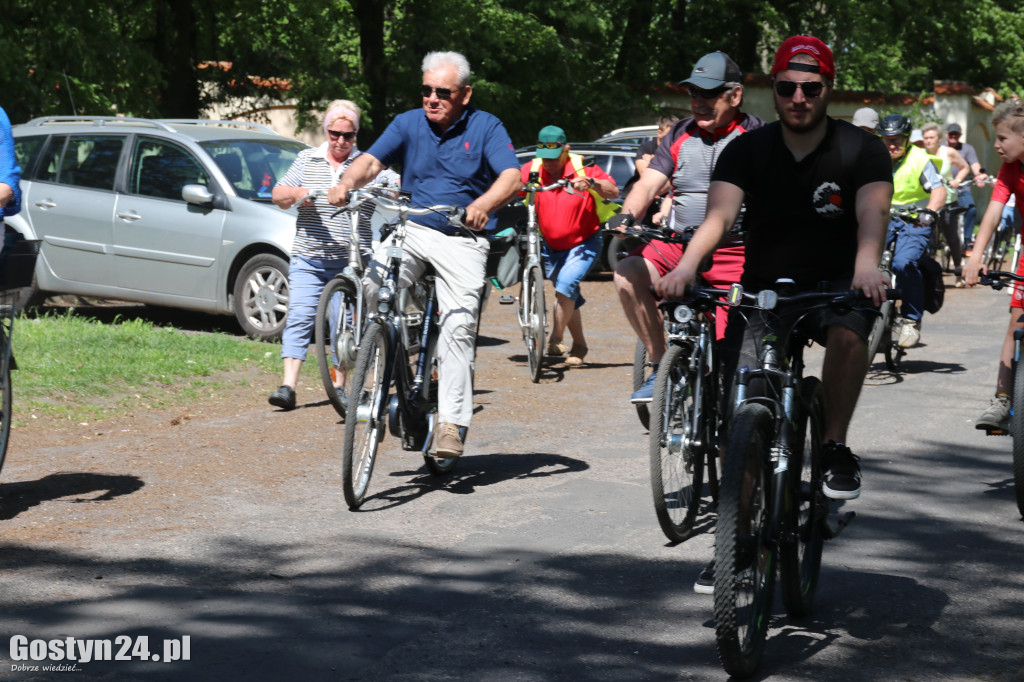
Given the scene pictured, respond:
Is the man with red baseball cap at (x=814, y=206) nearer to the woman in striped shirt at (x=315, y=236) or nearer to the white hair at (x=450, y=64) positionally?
the white hair at (x=450, y=64)

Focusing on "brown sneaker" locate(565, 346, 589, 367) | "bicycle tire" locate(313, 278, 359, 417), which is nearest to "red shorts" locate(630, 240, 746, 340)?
"bicycle tire" locate(313, 278, 359, 417)

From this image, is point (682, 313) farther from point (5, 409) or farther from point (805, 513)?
point (5, 409)

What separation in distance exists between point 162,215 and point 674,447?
7.48m

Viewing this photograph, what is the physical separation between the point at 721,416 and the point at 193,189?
6.90 metres

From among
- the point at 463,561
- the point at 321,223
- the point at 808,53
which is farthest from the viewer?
the point at 321,223

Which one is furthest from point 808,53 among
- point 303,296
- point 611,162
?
point 611,162

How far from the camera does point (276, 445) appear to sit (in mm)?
7770

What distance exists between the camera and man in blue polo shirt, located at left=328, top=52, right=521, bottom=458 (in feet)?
22.0

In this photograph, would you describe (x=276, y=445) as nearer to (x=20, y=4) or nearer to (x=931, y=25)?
(x=20, y=4)

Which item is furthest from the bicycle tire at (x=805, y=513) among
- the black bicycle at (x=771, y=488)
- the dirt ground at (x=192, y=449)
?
the dirt ground at (x=192, y=449)

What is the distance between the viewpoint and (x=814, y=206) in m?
4.84

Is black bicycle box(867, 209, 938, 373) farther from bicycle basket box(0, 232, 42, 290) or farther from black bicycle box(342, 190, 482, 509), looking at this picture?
bicycle basket box(0, 232, 42, 290)

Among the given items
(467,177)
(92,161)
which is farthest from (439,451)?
(92,161)

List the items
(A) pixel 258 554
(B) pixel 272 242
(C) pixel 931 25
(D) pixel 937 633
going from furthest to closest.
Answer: (C) pixel 931 25 < (B) pixel 272 242 < (A) pixel 258 554 < (D) pixel 937 633
